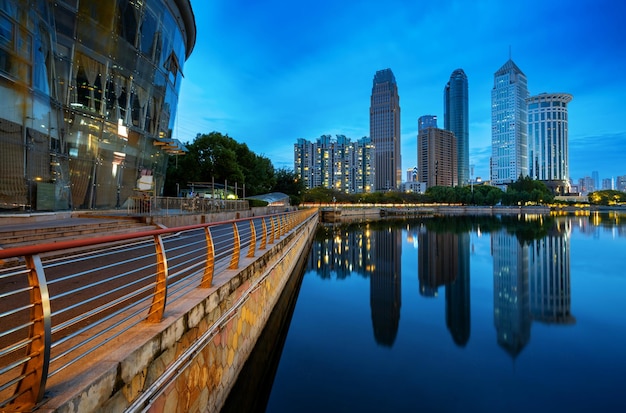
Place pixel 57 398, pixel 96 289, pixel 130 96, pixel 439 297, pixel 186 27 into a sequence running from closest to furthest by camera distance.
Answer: pixel 57 398 → pixel 96 289 → pixel 439 297 → pixel 130 96 → pixel 186 27

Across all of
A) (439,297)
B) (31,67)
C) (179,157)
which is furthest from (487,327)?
(179,157)

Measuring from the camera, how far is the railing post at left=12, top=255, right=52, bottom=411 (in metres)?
2.25

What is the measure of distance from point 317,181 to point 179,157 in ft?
510

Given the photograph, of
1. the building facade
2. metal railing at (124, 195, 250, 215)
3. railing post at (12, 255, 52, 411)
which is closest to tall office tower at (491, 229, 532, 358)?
railing post at (12, 255, 52, 411)

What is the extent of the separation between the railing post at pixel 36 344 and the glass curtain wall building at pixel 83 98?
55.4 ft

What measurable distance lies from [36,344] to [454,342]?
10409 mm

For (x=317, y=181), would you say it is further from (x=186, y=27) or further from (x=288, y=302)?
(x=288, y=302)

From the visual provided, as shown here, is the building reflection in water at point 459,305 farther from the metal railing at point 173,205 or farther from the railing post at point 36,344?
the metal railing at point 173,205

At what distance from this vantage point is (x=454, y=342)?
401 inches

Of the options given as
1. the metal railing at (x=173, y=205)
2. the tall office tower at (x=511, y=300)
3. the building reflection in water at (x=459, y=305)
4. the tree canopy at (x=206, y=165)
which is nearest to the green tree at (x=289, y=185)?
the tree canopy at (x=206, y=165)

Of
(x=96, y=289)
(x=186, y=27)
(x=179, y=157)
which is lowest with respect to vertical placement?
(x=96, y=289)

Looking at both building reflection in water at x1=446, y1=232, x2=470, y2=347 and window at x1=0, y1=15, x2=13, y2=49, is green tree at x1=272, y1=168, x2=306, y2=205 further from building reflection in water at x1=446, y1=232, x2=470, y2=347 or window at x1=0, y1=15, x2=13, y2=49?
window at x1=0, y1=15, x2=13, y2=49

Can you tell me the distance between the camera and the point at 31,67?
52.2 ft

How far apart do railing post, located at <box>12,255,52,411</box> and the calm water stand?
4881 mm
